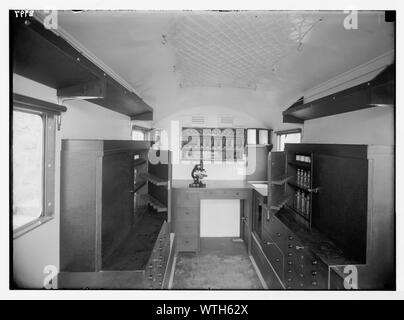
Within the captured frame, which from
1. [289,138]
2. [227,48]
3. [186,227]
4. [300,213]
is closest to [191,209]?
[186,227]

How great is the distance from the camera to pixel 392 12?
92cm

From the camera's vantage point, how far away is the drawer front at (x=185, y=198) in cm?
364

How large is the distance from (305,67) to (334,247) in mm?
1596

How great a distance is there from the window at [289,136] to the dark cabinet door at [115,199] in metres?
2.19

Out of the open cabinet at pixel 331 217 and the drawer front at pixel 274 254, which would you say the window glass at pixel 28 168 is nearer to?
the open cabinet at pixel 331 217

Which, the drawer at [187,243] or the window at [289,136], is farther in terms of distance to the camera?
the drawer at [187,243]

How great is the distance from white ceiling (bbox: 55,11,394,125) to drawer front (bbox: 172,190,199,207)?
1.67 m

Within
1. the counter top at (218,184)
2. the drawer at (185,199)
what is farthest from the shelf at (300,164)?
the drawer at (185,199)

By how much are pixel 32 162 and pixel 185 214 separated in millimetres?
2788

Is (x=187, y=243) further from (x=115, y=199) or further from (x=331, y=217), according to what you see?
(x=331, y=217)

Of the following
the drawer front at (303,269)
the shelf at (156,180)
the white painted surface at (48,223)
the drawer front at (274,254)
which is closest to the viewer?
the white painted surface at (48,223)

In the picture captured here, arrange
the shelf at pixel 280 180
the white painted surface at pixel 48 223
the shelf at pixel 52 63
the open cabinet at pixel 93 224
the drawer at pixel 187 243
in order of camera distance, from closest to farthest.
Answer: the shelf at pixel 52 63 < the white painted surface at pixel 48 223 < the open cabinet at pixel 93 224 < the shelf at pixel 280 180 < the drawer at pixel 187 243

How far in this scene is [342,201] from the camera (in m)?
1.55
